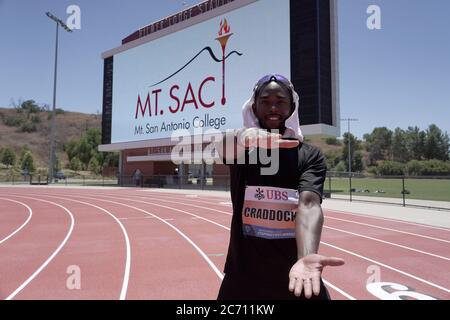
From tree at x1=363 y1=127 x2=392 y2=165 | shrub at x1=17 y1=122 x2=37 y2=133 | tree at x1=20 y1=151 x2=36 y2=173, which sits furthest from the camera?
tree at x1=363 y1=127 x2=392 y2=165

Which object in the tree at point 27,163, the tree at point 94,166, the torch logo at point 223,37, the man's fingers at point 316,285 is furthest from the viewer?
the tree at point 94,166

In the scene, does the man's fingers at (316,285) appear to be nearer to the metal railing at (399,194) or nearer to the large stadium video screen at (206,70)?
the metal railing at (399,194)

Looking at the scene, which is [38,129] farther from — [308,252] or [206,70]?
[308,252]

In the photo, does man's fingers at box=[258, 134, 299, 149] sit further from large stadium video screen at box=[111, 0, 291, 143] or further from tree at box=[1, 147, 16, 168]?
tree at box=[1, 147, 16, 168]

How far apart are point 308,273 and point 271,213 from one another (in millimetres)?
459

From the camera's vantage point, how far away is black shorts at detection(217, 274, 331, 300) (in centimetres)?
172

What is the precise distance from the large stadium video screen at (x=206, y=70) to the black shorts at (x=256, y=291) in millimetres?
23052

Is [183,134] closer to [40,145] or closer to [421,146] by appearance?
[40,145]

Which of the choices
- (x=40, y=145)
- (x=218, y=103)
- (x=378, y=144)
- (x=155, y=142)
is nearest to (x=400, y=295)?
(x=218, y=103)

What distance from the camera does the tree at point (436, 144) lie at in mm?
103062

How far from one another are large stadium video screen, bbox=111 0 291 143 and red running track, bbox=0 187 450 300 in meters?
16.8

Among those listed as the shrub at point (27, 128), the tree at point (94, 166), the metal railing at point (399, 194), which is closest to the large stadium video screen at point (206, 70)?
the metal railing at point (399, 194)

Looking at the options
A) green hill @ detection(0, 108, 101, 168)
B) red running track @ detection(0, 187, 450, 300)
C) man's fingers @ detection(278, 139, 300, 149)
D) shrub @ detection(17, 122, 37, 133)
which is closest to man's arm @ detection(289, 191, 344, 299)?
man's fingers @ detection(278, 139, 300, 149)

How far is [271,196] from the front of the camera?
1783 mm
